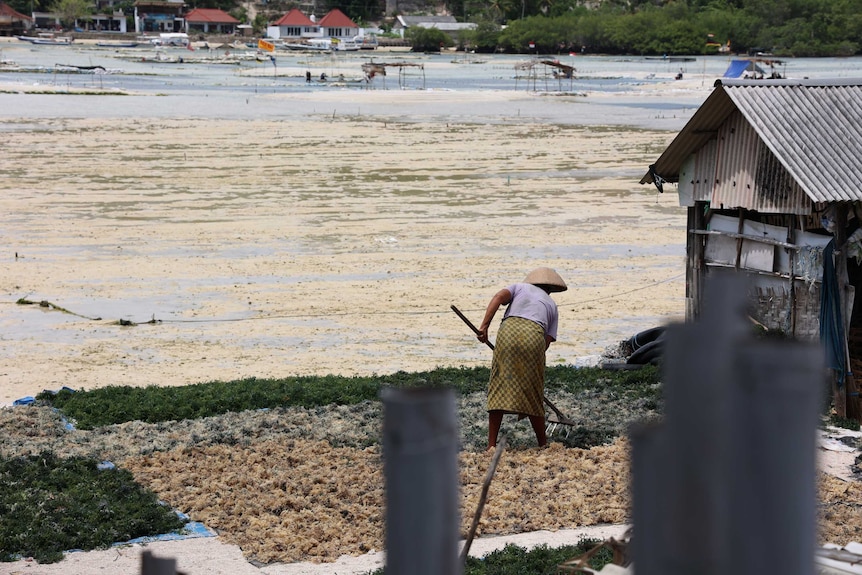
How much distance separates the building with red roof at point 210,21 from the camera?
14925 cm

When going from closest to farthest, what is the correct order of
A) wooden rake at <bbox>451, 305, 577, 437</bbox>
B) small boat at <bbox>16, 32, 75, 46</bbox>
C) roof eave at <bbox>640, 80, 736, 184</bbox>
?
1. wooden rake at <bbox>451, 305, 577, 437</bbox>
2. roof eave at <bbox>640, 80, 736, 184</bbox>
3. small boat at <bbox>16, 32, 75, 46</bbox>

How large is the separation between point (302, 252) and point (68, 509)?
12.6 metres

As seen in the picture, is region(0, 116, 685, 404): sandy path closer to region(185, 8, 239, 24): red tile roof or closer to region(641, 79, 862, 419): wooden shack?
region(641, 79, 862, 419): wooden shack

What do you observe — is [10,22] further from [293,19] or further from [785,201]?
[785,201]

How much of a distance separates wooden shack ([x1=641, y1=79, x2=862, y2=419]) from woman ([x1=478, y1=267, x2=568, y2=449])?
2.43m

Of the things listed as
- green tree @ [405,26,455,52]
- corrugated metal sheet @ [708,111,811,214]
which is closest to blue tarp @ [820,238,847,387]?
corrugated metal sheet @ [708,111,811,214]

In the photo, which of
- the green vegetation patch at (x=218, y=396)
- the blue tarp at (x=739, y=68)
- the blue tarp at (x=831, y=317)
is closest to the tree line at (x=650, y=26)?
the blue tarp at (x=739, y=68)

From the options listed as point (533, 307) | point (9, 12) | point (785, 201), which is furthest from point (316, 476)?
point (9, 12)

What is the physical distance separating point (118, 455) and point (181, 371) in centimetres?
425

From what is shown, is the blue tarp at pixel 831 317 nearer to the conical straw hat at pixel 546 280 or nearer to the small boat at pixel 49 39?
the conical straw hat at pixel 546 280

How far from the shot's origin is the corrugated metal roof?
10.6 metres

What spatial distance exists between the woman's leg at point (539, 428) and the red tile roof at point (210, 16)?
5797 inches

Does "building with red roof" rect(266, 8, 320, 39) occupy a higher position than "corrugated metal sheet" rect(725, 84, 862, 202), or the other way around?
A: "building with red roof" rect(266, 8, 320, 39)

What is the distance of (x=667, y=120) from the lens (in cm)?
4747
